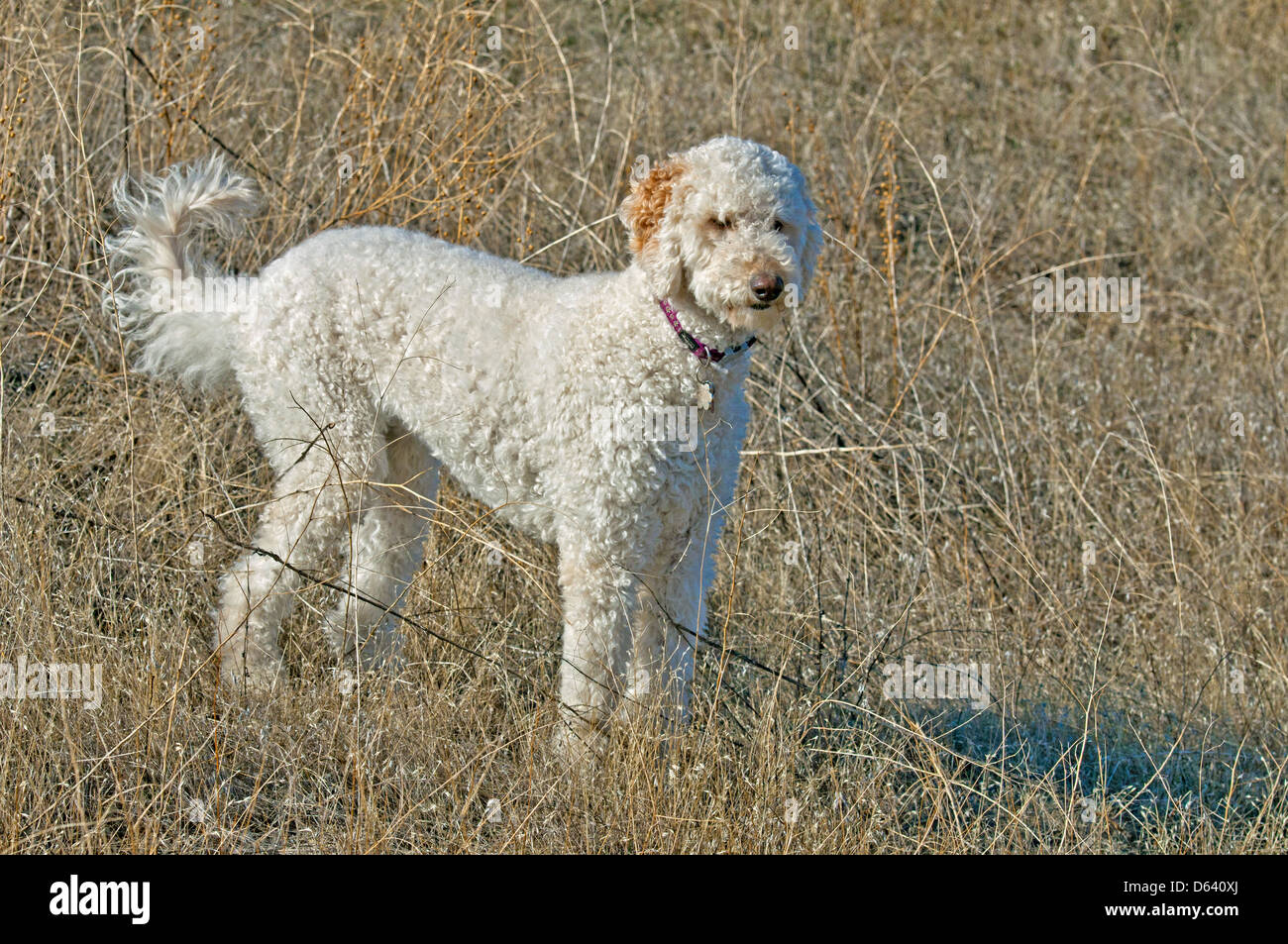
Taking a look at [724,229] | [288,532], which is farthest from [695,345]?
[288,532]

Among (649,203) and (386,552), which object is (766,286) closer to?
(649,203)

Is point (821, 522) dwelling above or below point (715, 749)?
above

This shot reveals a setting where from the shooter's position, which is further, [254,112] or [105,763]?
[254,112]

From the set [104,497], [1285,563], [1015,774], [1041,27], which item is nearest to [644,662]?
[1015,774]

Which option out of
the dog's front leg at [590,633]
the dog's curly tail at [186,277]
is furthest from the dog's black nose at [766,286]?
the dog's curly tail at [186,277]

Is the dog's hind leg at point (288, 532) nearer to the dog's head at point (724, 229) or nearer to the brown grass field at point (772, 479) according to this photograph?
the brown grass field at point (772, 479)

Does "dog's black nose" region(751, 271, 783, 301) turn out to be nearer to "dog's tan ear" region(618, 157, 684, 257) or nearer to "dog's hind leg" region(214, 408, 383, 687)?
"dog's tan ear" region(618, 157, 684, 257)

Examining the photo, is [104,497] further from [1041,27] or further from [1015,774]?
[1041,27]

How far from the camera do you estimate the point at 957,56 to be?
27.0 feet

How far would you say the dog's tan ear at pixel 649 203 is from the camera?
3562 mm

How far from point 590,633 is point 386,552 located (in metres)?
0.89

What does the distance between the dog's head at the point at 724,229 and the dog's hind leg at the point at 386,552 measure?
106 cm

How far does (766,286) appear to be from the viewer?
335cm
